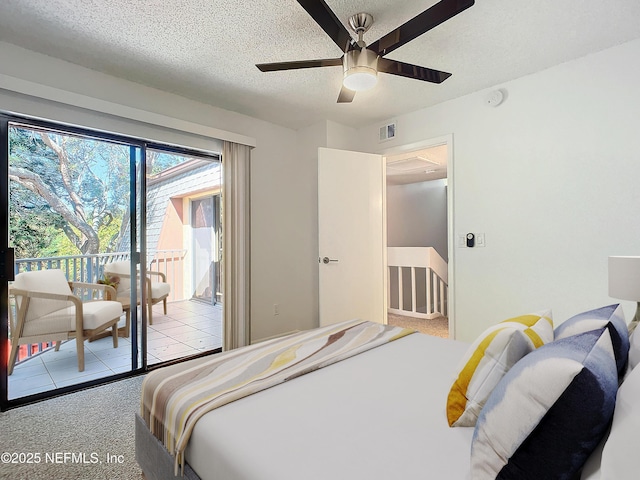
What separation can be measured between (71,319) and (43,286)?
32 centimetres

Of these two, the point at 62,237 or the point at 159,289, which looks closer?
the point at 62,237

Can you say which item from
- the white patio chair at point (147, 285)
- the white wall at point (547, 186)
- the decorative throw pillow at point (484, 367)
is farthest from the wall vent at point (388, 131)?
the decorative throw pillow at point (484, 367)

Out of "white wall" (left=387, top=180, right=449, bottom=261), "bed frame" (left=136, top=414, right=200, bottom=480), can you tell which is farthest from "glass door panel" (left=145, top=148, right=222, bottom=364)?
"white wall" (left=387, top=180, right=449, bottom=261)

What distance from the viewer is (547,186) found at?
2.68 m

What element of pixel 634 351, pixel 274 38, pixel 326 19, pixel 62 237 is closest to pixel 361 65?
pixel 326 19

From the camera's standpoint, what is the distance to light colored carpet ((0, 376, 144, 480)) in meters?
1.65

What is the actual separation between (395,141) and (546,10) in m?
1.81

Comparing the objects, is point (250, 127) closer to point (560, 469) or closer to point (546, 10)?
point (546, 10)

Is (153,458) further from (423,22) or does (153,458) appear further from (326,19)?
(423,22)

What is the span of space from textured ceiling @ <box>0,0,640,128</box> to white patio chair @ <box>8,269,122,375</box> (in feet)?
5.45

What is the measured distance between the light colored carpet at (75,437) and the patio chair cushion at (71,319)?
50 centimetres

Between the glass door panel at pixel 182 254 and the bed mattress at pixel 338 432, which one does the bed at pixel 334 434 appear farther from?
the glass door panel at pixel 182 254

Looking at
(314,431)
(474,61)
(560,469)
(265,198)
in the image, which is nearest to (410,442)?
(314,431)

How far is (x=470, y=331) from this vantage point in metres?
3.12
